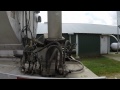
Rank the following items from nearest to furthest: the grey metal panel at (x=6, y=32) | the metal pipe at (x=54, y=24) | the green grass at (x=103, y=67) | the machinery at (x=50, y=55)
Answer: the machinery at (x=50, y=55) < the metal pipe at (x=54, y=24) < the grey metal panel at (x=6, y=32) < the green grass at (x=103, y=67)

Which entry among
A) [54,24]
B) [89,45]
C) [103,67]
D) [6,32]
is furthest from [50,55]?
[89,45]

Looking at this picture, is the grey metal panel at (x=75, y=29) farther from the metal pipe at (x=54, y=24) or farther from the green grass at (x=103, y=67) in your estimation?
A: the metal pipe at (x=54, y=24)

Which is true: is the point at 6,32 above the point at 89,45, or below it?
above

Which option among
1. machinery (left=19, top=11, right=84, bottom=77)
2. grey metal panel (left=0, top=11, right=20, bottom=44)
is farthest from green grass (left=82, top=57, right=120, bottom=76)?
machinery (left=19, top=11, right=84, bottom=77)

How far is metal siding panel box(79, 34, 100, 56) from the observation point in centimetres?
1633

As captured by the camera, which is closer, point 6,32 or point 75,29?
point 6,32

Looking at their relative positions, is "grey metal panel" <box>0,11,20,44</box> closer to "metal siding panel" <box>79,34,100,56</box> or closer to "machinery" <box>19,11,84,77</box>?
"machinery" <box>19,11,84,77</box>

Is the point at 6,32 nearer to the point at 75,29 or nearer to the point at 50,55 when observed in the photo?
the point at 50,55

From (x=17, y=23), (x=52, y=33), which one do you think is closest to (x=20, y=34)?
(x=17, y=23)

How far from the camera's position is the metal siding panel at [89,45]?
1633 cm

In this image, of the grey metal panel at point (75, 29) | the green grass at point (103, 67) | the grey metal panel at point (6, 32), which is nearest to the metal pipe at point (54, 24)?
the grey metal panel at point (6, 32)

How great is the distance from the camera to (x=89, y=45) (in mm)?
16641
